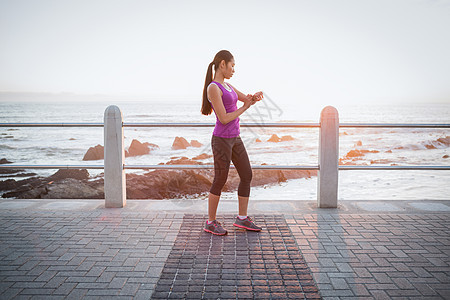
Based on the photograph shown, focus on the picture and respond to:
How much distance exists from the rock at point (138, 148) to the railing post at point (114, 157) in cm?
1589

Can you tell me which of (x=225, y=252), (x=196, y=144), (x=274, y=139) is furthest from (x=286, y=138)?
(x=225, y=252)

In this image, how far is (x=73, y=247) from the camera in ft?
11.5

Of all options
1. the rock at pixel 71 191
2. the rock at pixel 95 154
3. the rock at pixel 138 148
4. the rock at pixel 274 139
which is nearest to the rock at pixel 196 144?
the rock at pixel 138 148

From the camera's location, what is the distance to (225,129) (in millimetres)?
3662

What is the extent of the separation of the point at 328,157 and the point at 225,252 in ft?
7.03

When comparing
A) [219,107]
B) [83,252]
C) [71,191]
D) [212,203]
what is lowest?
[71,191]

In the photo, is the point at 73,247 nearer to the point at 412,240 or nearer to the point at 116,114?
the point at 116,114

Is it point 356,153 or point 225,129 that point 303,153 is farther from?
point 225,129

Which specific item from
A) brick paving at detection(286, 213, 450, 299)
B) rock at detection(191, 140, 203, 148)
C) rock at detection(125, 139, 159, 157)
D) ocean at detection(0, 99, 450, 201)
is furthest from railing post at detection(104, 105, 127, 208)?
rock at detection(191, 140, 203, 148)

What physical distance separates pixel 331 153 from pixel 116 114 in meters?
2.95

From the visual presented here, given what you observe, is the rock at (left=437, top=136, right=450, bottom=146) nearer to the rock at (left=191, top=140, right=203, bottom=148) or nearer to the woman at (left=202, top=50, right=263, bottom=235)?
the rock at (left=191, top=140, right=203, bottom=148)

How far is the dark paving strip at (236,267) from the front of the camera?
2598 millimetres

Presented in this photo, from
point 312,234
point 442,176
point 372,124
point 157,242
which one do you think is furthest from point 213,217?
point 442,176

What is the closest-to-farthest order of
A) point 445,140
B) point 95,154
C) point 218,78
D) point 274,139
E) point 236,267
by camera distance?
point 236,267, point 218,78, point 95,154, point 274,139, point 445,140
